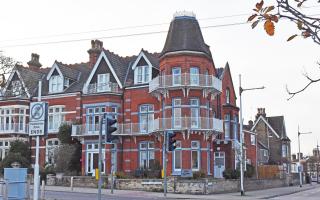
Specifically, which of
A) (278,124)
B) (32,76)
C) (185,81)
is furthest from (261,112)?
(32,76)

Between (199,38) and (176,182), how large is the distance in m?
14.3

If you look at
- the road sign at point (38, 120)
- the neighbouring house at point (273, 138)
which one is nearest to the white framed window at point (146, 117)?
the road sign at point (38, 120)

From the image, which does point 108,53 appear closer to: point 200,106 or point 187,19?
point 187,19

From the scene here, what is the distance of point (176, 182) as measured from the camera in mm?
34750

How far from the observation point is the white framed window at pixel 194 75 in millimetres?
40094

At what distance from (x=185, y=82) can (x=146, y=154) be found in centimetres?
866

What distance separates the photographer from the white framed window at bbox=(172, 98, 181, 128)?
39688mm

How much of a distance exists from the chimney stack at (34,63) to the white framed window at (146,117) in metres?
18.8

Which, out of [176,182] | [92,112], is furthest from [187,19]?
[176,182]

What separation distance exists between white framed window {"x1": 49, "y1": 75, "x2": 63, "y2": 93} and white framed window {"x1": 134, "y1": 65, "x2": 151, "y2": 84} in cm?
956

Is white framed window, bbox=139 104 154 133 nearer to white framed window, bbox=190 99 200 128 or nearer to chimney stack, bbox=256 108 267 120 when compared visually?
white framed window, bbox=190 99 200 128

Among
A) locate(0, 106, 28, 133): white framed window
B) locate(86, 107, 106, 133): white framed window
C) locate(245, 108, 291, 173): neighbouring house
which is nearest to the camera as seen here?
locate(86, 107, 106, 133): white framed window

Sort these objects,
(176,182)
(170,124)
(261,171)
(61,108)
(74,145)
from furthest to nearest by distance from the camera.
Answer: (261,171) < (61,108) < (74,145) < (170,124) < (176,182)

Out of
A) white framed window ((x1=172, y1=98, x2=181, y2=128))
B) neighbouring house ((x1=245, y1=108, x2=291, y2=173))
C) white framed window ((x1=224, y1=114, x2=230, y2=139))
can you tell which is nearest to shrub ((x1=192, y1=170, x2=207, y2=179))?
white framed window ((x1=172, y1=98, x2=181, y2=128))
